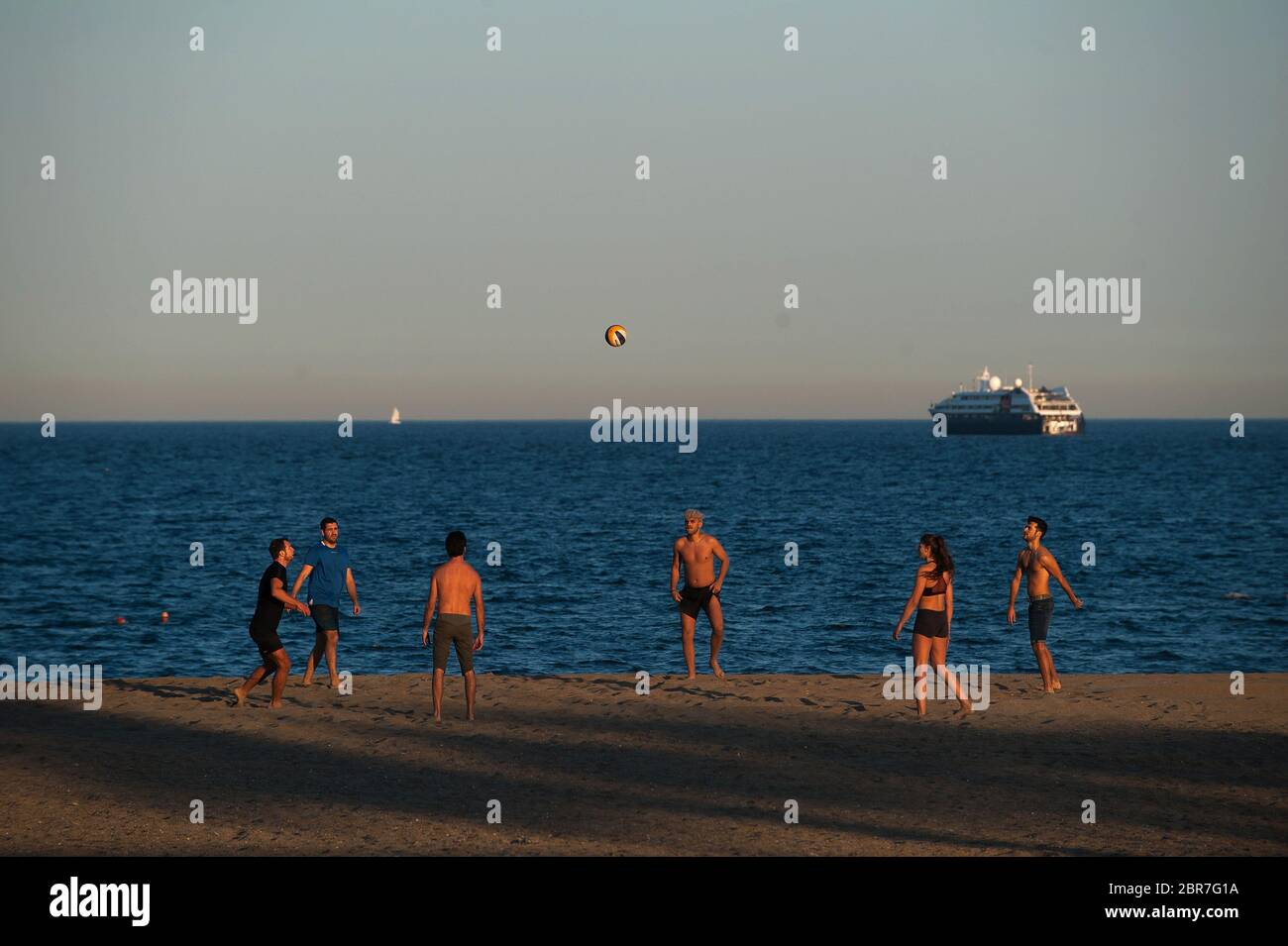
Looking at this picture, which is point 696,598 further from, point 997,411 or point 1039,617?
point 997,411

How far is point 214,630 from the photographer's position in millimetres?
30062

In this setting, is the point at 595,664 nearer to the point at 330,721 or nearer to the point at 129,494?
the point at 330,721

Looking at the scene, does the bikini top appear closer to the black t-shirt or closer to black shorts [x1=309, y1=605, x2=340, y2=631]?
black shorts [x1=309, y1=605, x2=340, y2=631]

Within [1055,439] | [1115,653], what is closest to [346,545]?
[1115,653]

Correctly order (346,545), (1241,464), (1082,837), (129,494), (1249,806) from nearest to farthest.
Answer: (1082,837)
(1249,806)
(346,545)
(129,494)
(1241,464)

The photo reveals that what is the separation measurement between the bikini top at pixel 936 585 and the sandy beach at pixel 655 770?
3.98 feet

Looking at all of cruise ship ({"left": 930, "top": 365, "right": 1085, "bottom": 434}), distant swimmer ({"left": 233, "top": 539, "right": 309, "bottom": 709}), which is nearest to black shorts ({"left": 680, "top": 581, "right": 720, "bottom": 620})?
distant swimmer ({"left": 233, "top": 539, "right": 309, "bottom": 709})

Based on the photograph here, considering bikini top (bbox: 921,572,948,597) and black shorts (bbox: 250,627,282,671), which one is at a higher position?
bikini top (bbox: 921,572,948,597)

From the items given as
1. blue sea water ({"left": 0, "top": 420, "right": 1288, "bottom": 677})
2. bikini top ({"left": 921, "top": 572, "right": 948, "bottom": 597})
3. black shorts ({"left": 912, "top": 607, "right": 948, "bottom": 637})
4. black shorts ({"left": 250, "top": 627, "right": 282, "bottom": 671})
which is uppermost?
bikini top ({"left": 921, "top": 572, "right": 948, "bottom": 597})

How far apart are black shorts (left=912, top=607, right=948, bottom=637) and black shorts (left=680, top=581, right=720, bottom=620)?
260cm

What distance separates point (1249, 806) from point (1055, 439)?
19418 cm

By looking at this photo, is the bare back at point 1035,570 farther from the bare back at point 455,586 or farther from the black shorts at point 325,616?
the black shorts at point 325,616

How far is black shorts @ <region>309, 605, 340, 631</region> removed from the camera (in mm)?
13586

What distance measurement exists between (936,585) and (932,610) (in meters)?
0.28
